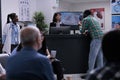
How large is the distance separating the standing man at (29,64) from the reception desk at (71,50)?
3588 mm

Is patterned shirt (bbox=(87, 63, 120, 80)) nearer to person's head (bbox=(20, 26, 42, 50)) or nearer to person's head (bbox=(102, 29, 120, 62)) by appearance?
person's head (bbox=(102, 29, 120, 62))

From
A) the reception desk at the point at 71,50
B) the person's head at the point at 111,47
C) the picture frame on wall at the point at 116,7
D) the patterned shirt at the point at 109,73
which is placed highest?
the picture frame on wall at the point at 116,7

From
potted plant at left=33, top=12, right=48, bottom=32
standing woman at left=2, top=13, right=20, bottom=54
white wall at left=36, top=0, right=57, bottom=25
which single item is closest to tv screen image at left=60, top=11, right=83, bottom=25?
potted plant at left=33, top=12, right=48, bottom=32

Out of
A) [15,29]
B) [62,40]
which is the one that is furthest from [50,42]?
[15,29]

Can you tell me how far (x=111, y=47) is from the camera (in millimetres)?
1560

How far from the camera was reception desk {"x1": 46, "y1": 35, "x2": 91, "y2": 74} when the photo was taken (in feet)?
19.6

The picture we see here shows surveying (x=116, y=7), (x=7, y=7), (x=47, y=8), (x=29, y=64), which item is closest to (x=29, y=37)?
(x=29, y=64)

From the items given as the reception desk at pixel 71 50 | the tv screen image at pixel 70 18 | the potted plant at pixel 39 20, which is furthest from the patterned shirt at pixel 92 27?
the potted plant at pixel 39 20

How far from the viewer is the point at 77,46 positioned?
19.9 ft

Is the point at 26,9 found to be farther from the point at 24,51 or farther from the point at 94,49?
the point at 24,51

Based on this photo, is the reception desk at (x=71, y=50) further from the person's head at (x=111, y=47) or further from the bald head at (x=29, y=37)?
the person's head at (x=111, y=47)

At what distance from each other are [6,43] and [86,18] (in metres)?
2.11

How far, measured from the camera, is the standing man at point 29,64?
2.25m

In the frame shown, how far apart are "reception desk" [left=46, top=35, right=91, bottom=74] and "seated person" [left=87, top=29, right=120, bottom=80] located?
434 cm
